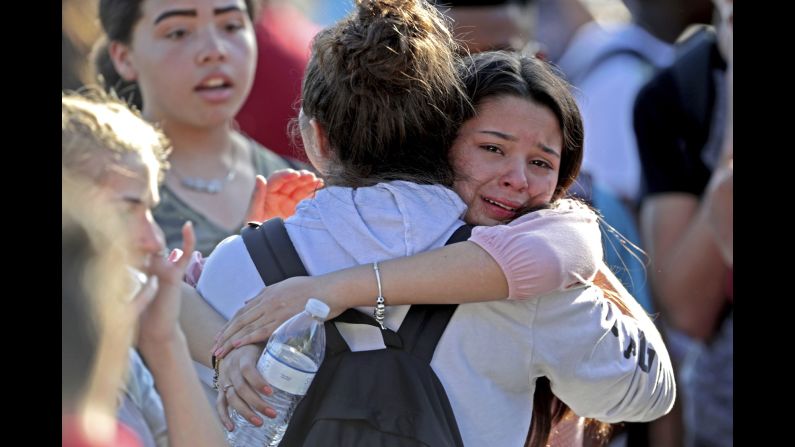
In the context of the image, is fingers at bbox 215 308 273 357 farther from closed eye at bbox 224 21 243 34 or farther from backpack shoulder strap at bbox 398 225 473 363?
closed eye at bbox 224 21 243 34

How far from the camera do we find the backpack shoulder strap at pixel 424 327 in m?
1.80

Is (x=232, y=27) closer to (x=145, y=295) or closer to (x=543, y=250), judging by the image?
(x=145, y=295)

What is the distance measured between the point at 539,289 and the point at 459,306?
13 centimetres

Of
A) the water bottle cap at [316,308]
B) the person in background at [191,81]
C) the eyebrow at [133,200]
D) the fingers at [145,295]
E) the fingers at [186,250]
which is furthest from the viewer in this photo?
the person in background at [191,81]

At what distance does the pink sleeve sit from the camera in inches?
70.6

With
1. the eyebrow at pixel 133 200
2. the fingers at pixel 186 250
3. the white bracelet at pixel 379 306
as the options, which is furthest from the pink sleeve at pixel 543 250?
the eyebrow at pixel 133 200

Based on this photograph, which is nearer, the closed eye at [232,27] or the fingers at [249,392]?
the fingers at [249,392]

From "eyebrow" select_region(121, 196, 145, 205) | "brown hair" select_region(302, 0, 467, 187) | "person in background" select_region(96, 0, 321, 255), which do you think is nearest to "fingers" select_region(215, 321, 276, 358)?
"brown hair" select_region(302, 0, 467, 187)

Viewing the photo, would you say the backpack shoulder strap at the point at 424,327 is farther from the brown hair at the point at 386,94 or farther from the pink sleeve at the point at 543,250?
the brown hair at the point at 386,94

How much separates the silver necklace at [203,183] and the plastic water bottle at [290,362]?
4.73 ft

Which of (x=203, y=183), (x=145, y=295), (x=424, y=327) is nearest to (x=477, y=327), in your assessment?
(x=424, y=327)

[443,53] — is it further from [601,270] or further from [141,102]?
[141,102]

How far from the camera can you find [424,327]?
1.82 meters
